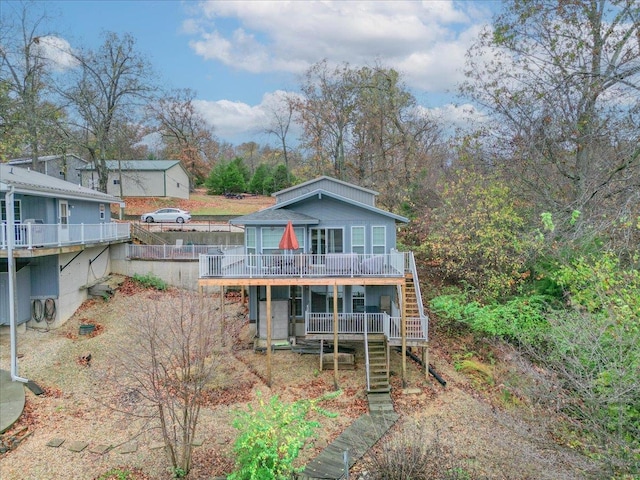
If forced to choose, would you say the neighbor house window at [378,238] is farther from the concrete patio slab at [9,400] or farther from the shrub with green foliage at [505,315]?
the concrete patio slab at [9,400]

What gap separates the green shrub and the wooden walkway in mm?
13707

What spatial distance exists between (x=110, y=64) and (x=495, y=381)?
34.4 meters

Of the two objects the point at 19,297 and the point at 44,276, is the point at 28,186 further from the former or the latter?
the point at 19,297

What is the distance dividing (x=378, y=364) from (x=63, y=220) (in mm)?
15614

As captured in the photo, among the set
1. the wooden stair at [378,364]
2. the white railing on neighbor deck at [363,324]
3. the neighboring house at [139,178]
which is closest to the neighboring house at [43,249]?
the white railing on neighbor deck at [363,324]

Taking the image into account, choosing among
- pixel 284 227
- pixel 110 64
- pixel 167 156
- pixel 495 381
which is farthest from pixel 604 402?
pixel 167 156

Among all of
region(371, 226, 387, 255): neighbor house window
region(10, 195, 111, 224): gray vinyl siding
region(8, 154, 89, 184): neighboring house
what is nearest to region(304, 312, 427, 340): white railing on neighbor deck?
region(371, 226, 387, 255): neighbor house window

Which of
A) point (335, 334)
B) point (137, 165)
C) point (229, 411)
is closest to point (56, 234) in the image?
point (229, 411)

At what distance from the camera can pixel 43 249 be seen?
1496 centimetres

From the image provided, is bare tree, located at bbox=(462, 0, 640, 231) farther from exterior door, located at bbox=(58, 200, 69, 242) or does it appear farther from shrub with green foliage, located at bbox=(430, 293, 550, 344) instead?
exterior door, located at bbox=(58, 200, 69, 242)

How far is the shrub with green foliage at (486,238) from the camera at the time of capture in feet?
58.0

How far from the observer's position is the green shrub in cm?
2161

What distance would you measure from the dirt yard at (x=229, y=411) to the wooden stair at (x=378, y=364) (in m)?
0.57

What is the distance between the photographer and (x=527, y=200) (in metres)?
17.5
